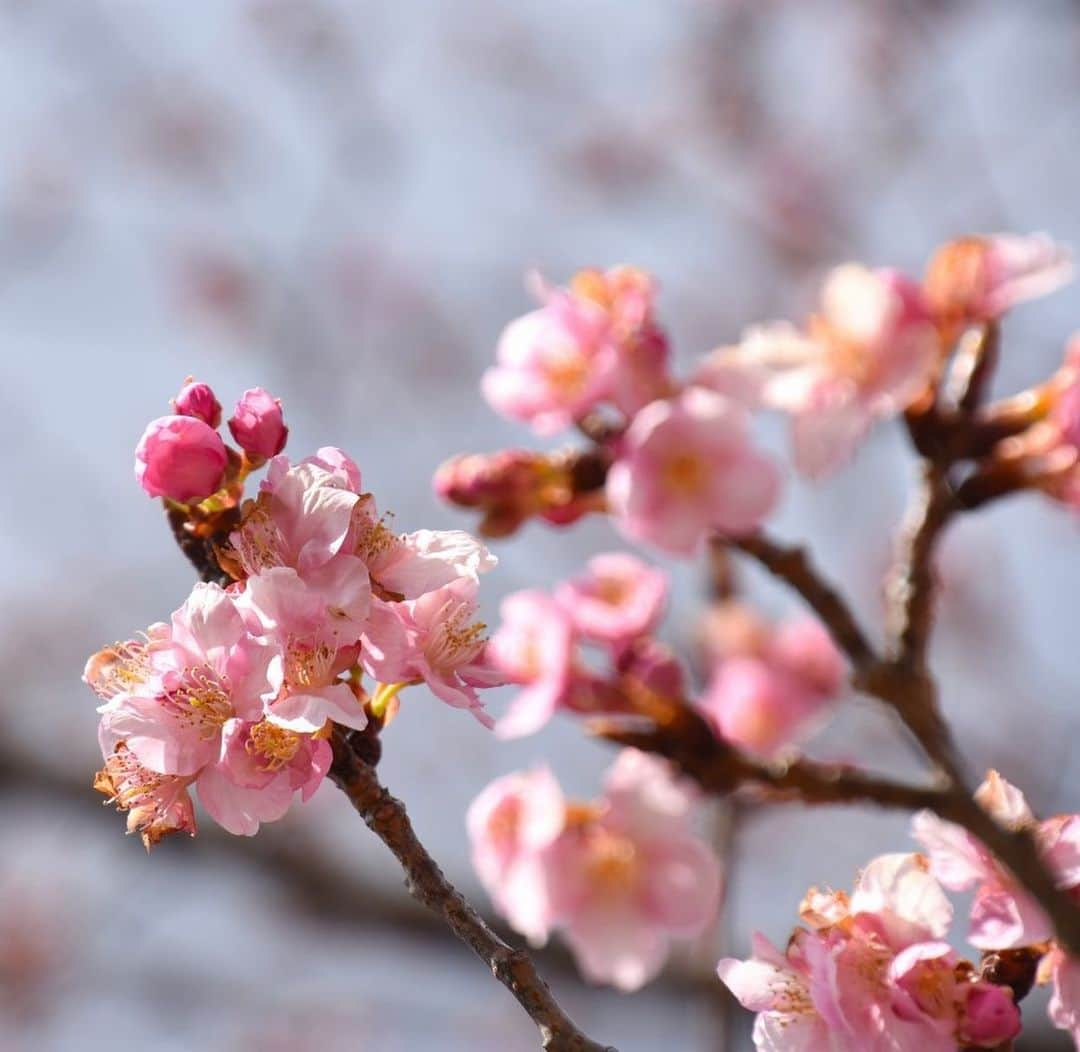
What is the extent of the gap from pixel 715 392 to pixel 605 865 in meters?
0.37

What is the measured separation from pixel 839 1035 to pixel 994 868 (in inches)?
6.2

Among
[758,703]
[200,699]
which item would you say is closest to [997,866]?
[200,699]

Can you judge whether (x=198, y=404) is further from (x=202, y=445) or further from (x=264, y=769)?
(x=264, y=769)

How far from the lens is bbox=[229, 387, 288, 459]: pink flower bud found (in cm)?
98

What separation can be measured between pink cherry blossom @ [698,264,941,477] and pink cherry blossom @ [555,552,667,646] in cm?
16

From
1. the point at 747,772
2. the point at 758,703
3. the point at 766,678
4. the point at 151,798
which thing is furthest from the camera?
the point at 766,678

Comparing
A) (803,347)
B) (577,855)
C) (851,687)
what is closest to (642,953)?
(577,855)

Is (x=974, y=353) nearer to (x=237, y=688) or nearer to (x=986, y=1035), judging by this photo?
(x=986, y=1035)

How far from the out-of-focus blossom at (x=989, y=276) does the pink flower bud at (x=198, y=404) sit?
1.88ft

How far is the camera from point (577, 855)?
0.97m

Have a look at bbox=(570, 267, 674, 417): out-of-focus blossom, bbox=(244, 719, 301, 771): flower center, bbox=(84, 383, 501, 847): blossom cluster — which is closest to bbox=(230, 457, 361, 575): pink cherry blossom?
bbox=(84, 383, 501, 847): blossom cluster

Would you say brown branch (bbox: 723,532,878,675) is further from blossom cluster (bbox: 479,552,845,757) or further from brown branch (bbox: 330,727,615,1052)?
brown branch (bbox: 330,727,615,1052)

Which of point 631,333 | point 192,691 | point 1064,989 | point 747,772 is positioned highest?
point 631,333

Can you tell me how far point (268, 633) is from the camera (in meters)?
0.89
